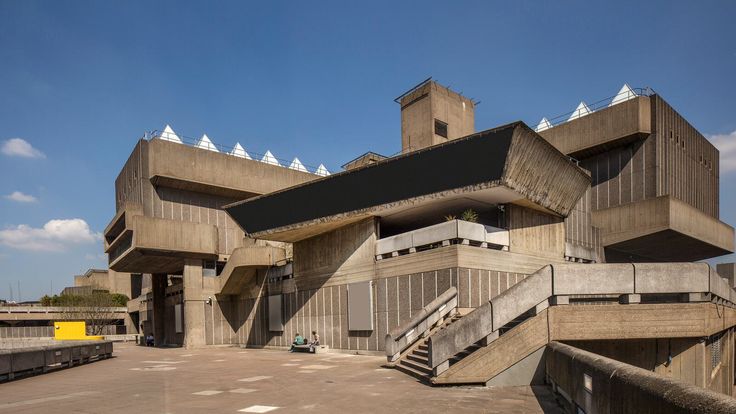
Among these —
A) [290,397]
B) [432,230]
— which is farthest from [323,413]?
[432,230]

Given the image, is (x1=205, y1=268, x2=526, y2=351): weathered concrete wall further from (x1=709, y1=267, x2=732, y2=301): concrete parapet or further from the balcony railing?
(x1=709, y1=267, x2=732, y2=301): concrete parapet

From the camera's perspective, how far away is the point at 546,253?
2522 cm

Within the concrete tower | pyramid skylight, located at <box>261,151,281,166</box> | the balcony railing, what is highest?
the concrete tower

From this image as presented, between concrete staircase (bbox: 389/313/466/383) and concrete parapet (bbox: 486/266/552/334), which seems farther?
concrete staircase (bbox: 389/313/466/383)

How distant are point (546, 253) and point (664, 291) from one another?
12.5m

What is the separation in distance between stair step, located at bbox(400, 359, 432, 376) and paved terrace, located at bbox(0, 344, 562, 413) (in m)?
0.52

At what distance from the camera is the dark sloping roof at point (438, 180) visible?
65.3ft

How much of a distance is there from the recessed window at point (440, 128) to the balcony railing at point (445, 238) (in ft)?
56.1

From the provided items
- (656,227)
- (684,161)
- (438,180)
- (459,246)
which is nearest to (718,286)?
(459,246)

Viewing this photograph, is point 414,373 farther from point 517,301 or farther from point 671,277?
point 671,277

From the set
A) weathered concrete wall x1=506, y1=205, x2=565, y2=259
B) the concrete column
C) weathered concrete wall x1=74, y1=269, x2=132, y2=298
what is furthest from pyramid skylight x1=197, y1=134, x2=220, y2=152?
weathered concrete wall x1=74, y1=269, x2=132, y2=298

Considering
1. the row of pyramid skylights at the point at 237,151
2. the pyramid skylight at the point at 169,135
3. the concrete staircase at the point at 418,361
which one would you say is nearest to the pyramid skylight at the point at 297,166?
the row of pyramid skylights at the point at 237,151

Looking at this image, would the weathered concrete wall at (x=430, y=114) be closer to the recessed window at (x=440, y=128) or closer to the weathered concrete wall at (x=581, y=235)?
the recessed window at (x=440, y=128)

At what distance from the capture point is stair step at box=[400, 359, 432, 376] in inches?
554
